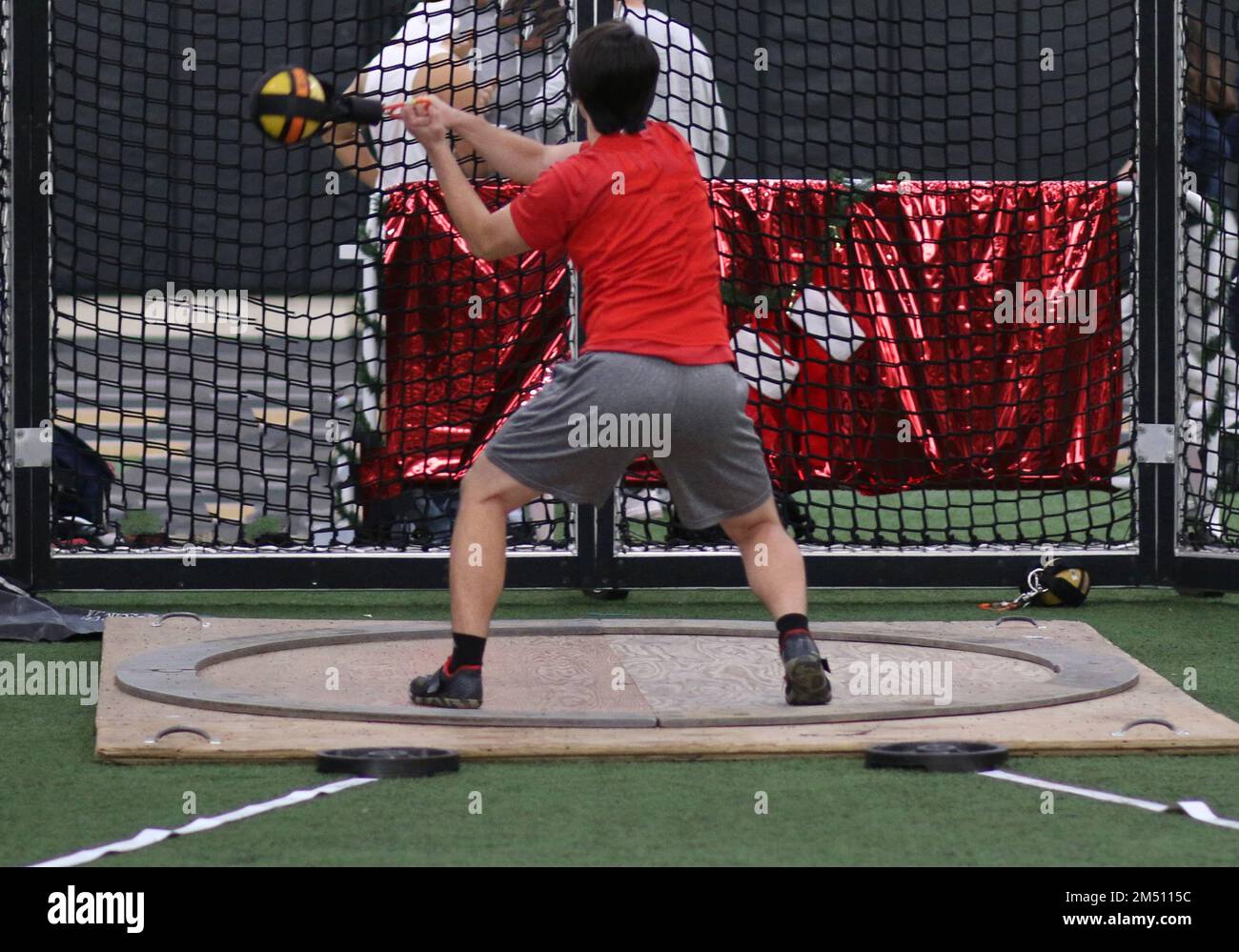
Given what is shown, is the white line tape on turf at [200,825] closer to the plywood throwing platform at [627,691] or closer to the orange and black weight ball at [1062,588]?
the plywood throwing platform at [627,691]

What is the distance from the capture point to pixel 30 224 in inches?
252

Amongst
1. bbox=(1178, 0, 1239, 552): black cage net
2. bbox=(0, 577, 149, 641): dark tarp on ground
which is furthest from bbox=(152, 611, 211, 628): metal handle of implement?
bbox=(1178, 0, 1239, 552): black cage net

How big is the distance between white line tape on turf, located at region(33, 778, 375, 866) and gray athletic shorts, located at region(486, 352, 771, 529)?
2.94ft

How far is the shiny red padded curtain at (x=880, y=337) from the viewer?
6844mm

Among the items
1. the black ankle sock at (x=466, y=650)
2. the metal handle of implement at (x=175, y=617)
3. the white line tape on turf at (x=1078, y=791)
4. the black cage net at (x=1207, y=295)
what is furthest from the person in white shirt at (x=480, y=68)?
the white line tape on turf at (x=1078, y=791)

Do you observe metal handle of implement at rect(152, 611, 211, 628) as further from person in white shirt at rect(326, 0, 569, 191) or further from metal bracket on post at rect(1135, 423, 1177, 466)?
metal bracket on post at rect(1135, 423, 1177, 466)

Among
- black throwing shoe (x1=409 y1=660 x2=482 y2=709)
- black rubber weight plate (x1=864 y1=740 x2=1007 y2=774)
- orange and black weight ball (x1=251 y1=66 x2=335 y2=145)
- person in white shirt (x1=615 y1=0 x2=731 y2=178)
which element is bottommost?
black rubber weight plate (x1=864 y1=740 x2=1007 y2=774)

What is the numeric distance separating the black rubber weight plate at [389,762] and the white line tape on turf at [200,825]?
27mm

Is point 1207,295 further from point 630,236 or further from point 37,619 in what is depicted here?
point 37,619

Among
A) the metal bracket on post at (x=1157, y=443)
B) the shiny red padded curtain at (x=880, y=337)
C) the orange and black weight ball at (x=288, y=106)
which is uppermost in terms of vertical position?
the orange and black weight ball at (x=288, y=106)

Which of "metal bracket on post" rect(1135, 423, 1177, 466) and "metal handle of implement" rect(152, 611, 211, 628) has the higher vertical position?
"metal bracket on post" rect(1135, 423, 1177, 466)

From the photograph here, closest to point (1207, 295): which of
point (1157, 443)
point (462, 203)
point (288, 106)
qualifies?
point (1157, 443)

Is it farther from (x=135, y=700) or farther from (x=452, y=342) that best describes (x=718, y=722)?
(x=452, y=342)

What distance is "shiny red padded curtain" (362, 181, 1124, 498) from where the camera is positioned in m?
6.84
